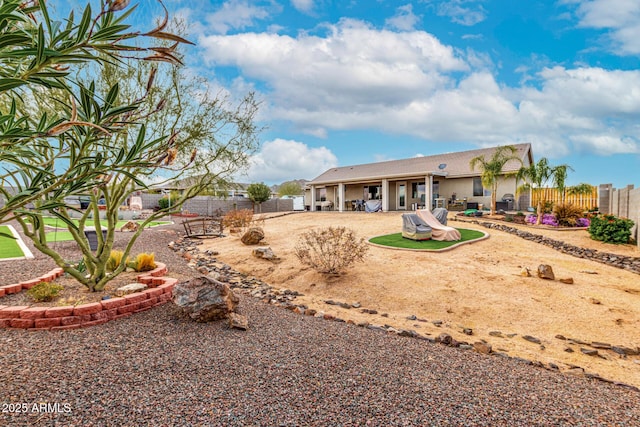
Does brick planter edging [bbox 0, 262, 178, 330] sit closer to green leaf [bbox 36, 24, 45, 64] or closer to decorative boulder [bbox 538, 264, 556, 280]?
green leaf [bbox 36, 24, 45, 64]

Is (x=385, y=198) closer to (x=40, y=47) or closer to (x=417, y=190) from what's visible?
(x=417, y=190)

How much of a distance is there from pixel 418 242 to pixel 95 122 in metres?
11.3

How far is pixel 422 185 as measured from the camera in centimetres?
2481

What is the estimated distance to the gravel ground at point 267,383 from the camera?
104 inches

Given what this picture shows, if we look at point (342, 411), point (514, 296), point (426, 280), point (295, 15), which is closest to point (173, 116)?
point (295, 15)

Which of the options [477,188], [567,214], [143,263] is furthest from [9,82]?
[477,188]

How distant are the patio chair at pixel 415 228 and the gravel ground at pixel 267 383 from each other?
26.0 feet

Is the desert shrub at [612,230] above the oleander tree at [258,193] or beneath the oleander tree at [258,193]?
beneath

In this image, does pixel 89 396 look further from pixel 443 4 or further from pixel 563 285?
pixel 443 4

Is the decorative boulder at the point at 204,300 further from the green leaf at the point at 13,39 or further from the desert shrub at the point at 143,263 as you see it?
the green leaf at the point at 13,39

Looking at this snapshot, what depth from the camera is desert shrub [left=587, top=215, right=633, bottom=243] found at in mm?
12211

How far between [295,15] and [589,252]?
12.6 meters

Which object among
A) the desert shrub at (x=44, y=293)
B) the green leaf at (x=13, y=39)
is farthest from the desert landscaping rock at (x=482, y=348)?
the desert shrub at (x=44, y=293)

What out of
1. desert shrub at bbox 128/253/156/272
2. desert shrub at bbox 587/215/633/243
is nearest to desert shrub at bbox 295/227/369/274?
desert shrub at bbox 128/253/156/272
